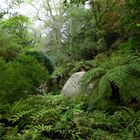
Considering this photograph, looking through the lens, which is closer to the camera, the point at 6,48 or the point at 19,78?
the point at 19,78

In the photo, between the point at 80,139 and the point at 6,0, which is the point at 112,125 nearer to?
the point at 80,139

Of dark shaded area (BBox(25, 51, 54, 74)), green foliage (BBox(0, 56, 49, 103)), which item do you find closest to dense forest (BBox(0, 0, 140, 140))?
green foliage (BBox(0, 56, 49, 103))

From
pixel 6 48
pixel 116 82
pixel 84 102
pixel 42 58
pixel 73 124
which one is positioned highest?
pixel 6 48

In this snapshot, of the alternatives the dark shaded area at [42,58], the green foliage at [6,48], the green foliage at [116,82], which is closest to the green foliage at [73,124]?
the green foliage at [116,82]

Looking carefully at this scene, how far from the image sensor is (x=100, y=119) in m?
4.57

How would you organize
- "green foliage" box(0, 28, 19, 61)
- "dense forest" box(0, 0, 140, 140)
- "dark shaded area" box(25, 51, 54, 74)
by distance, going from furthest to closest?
"dark shaded area" box(25, 51, 54, 74) < "green foliage" box(0, 28, 19, 61) < "dense forest" box(0, 0, 140, 140)

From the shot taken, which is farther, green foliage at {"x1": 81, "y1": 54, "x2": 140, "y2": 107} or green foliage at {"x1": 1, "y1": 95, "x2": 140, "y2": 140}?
green foliage at {"x1": 81, "y1": 54, "x2": 140, "y2": 107}

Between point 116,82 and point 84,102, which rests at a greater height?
point 116,82

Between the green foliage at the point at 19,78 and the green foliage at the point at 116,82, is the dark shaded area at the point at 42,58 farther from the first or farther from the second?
the green foliage at the point at 116,82

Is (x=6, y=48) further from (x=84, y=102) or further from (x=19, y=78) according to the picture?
(x=84, y=102)

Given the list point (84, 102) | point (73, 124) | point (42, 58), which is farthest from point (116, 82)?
point (42, 58)

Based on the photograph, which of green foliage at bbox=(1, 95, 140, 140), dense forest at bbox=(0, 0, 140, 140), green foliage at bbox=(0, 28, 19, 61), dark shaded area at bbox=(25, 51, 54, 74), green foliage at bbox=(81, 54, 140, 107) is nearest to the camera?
green foliage at bbox=(1, 95, 140, 140)

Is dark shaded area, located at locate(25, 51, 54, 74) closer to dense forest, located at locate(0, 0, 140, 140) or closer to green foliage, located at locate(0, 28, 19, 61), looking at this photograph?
green foliage, located at locate(0, 28, 19, 61)

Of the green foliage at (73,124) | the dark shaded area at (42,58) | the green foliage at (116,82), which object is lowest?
the green foliage at (73,124)
